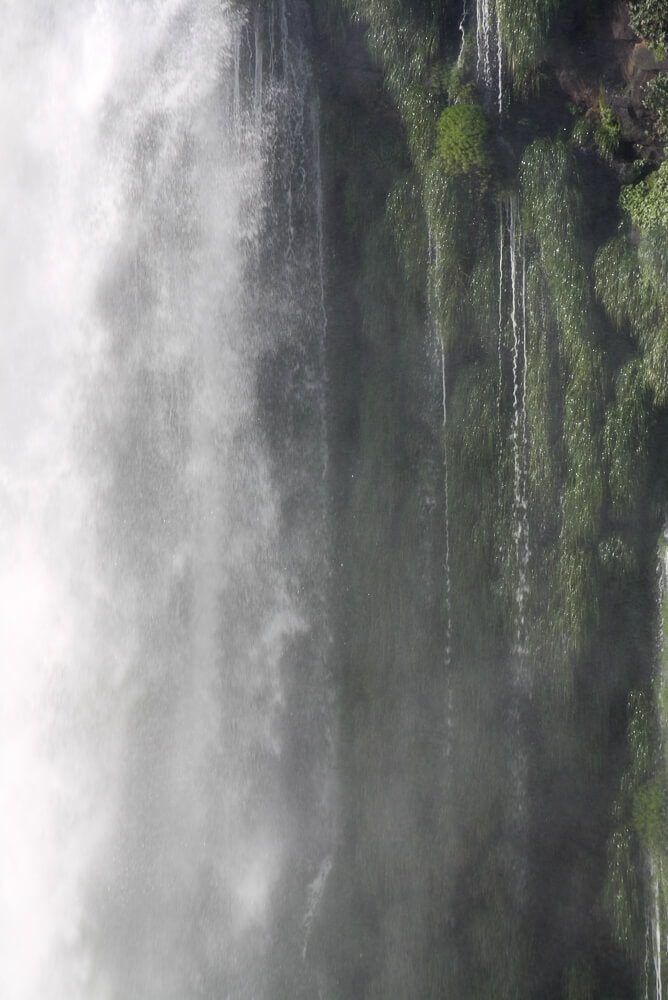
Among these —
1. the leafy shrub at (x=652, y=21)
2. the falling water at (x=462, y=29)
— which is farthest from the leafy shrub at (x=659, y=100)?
the falling water at (x=462, y=29)

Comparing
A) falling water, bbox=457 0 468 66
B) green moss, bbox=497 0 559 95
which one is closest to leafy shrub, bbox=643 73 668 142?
green moss, bbox=497 0 559 95

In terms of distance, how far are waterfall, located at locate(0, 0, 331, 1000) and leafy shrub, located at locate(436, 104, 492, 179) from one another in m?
1.59

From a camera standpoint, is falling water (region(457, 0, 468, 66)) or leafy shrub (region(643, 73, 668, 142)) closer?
leafy shrub (region(643, 73, 668, 142))

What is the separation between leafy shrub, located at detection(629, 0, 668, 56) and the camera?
329 inches

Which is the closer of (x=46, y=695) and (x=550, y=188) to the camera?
(x=550, y=188)

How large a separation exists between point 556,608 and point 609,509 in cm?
99

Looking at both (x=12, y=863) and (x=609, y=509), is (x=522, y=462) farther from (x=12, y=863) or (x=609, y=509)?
(x=12, y=863)

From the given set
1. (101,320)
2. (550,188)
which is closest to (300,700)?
(101,320)

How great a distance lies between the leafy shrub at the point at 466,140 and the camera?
935cm

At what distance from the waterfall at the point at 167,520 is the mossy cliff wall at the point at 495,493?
22.8 inches

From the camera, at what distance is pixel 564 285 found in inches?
359

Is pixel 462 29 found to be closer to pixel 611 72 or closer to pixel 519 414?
pixel 611 72

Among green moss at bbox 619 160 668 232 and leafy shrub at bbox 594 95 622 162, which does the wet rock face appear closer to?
leafy shrub at bbox 594 95 622 162

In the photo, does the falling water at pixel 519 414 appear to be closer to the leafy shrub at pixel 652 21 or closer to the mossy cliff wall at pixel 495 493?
the mossy cliff wall at pixel 495 493
